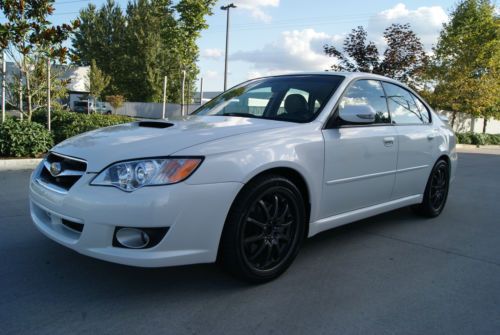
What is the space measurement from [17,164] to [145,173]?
247 inches

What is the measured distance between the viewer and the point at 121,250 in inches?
97.7

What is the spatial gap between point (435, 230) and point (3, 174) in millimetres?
6591

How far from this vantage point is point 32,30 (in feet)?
29.3

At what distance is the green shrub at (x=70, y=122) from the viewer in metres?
9.59

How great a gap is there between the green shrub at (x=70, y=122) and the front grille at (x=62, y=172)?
6.96m

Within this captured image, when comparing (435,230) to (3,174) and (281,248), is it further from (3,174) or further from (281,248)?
(3,174)

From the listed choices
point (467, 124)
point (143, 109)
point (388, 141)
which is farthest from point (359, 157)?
point (143, 109)

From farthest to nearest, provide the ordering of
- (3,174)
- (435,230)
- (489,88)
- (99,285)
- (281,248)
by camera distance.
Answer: (489,88) < (3,174) < (435,230) < (281,248) < (99,285)

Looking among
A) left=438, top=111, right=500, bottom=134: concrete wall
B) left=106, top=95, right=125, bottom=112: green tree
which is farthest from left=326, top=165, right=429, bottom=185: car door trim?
left=106, top=95, right=125, bottom=112: green tree

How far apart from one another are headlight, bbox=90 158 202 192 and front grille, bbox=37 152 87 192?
0.76 ft

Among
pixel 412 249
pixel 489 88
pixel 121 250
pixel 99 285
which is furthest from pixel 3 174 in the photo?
pixel 489 88

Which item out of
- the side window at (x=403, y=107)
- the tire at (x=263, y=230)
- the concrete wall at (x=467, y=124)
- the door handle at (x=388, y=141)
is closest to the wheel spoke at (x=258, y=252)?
the tire at (x=263, y=230)

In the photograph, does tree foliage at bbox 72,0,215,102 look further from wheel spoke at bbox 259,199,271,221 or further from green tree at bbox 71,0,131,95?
wheel spoke at bbox 259,199,271,221

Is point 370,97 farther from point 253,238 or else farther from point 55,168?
point 55,168
